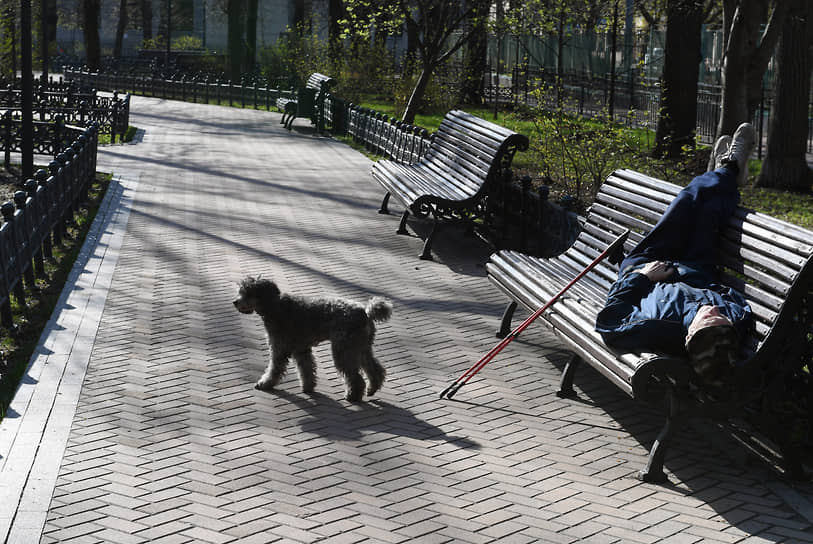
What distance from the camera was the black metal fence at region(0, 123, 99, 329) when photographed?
7285mm

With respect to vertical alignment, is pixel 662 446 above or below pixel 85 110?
below

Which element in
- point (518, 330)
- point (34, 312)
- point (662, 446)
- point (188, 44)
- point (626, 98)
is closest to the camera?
point (662, 446)

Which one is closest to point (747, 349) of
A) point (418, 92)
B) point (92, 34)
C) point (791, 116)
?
point (791, 116)

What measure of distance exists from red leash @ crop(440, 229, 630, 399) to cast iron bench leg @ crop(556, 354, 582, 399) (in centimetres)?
35

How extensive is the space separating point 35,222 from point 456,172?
4.37 m

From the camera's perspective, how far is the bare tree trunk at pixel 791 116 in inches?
602

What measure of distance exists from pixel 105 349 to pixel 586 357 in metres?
3.24

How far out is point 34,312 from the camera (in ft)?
25.5

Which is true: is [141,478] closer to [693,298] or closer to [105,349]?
[105,349]

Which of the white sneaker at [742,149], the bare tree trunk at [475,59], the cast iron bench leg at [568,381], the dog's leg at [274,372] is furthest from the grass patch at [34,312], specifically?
the bare tree trunk at [475,59]

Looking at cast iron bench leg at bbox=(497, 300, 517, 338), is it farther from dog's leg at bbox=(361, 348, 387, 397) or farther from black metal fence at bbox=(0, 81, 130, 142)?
black metal fence at bbox=(0, 81, 130, 142)

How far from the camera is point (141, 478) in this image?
4887mm

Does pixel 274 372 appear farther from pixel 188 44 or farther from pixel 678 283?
pixel 188 44

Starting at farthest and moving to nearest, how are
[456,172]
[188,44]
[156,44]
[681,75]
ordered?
[188,44]
[156,44]
[681,75]
[456,172]
